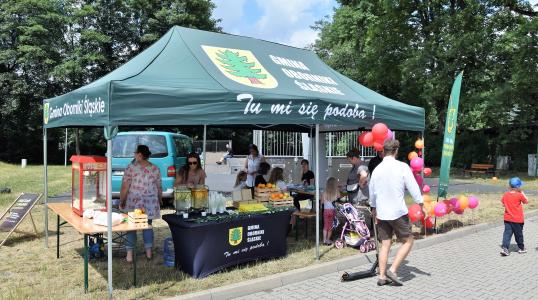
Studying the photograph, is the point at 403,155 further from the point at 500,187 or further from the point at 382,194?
the point at 382,194

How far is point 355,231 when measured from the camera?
7.17 m

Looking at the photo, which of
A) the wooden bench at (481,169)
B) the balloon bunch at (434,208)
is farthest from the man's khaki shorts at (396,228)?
the wooden bench at (481,169)

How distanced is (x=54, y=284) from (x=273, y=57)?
465cm

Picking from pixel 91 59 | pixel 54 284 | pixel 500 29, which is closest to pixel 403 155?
pixel 500 29

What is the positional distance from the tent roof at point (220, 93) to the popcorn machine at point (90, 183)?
20.8 inches

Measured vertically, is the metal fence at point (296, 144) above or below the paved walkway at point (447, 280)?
above

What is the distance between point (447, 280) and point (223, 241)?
3.02 metres

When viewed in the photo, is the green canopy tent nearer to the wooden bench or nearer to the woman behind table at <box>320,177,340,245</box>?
the woman behind table at <box>320,177,340,245</box>

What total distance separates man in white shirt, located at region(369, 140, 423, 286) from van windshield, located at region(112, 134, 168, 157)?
6.40m

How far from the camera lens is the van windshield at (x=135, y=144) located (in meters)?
10.3

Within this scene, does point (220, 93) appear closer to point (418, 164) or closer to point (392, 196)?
point (392, 196)

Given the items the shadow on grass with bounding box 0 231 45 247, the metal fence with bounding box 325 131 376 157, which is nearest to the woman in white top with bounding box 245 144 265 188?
the shadow on grass with bounding box 0 231 45 247

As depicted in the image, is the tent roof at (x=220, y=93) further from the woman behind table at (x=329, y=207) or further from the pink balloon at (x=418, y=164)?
the woman behind table at (x=329, y=207)

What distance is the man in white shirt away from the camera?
5223 mm
